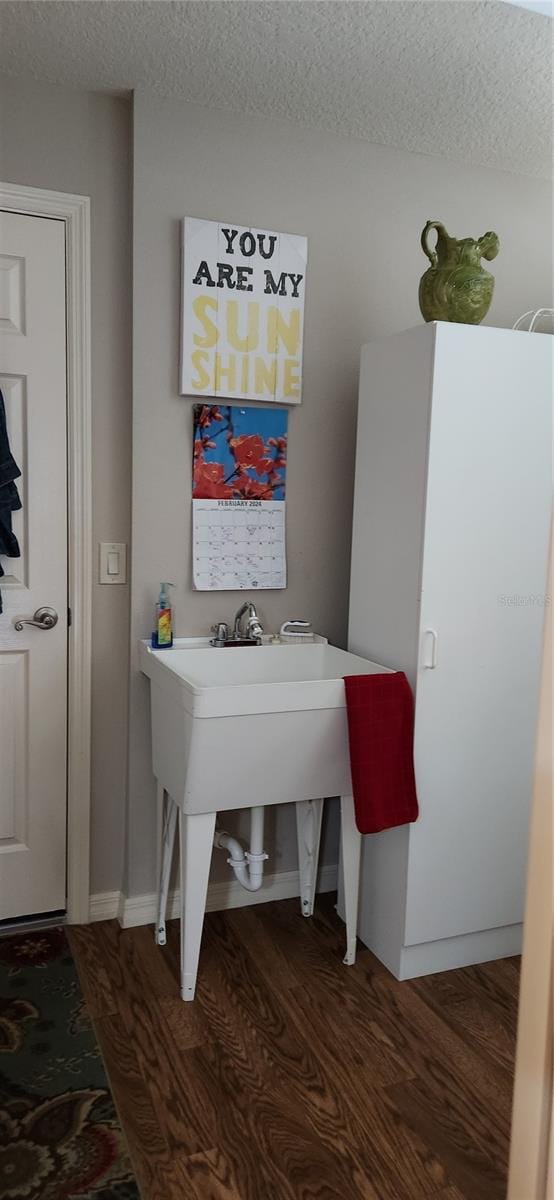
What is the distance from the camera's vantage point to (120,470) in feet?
8.44

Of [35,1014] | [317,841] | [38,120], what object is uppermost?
[38,120]

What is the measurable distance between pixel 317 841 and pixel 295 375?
1.47m

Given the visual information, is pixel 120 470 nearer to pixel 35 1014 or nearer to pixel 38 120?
pixel 38 120

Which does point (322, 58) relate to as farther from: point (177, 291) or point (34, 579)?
point (34, 579)

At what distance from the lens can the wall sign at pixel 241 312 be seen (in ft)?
8.22

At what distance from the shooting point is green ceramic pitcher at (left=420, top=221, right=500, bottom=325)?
91.8 inches

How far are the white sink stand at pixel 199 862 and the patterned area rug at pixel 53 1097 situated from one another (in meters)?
0.30

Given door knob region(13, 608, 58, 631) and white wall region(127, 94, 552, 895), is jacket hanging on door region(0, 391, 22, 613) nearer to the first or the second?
door knob region(13, 608, 58, 631)

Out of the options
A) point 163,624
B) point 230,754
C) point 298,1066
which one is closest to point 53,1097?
point 298,1066

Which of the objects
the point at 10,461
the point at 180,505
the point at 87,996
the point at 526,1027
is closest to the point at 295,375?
the point at 180,505

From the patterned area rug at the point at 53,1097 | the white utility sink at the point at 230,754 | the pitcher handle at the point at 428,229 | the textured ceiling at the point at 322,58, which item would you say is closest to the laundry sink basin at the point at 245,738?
the white utility sink at the point at 230,754

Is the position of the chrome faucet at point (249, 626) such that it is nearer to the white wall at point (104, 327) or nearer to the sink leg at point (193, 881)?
the white wall at point (104, 327)

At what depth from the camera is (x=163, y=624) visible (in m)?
2.52

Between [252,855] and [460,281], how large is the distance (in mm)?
1731
